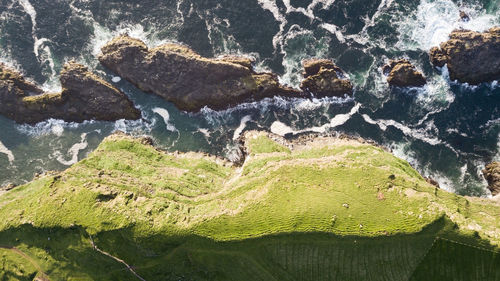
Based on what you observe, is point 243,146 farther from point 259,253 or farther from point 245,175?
point 259,253

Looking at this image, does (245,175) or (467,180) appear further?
(467,180)

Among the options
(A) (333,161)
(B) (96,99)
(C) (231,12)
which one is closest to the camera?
(A) (333,161)

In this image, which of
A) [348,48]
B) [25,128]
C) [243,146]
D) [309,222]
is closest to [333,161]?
[309,222]

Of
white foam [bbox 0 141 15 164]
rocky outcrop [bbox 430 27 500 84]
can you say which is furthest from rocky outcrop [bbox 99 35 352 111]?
white foam [bbox 0 141 15 164]

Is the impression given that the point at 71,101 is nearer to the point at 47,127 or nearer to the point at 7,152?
the point at 47,127

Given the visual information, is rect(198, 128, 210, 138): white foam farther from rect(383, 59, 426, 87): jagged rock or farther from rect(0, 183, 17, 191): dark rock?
rect(383, 59, 426, 87): jagged rock

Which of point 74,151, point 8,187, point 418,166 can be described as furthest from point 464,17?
point 8,187

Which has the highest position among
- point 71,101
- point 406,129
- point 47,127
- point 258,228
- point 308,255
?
point 406,129
